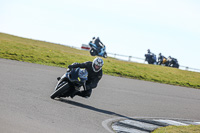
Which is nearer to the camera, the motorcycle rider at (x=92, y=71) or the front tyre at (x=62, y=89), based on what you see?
the front tyre at (x=62, y=89)

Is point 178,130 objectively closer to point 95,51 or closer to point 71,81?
point 71,81

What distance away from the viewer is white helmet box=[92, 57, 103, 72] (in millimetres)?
10016

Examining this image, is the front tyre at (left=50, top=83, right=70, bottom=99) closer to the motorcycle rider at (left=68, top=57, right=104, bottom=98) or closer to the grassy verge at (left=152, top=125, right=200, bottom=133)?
the motorcycle rider at (left=68, top=57, right=104, bottom=98)

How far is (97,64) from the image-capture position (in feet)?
32.9

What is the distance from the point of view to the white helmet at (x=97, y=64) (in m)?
10.0

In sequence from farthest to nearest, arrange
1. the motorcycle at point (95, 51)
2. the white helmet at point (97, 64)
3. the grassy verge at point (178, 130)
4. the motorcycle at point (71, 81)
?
the motorcycle at point (95, 51) → the white helmet at point (97, 64) → the motorcycle at point (71, 81) → the grassy verge at point (178, 130)

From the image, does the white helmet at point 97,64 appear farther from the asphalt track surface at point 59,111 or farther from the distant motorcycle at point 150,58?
the distant motorcycle at point 150,58

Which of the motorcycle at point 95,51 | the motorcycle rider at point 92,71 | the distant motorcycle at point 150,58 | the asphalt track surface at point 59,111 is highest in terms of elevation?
the distant motorcycle at point 150,58

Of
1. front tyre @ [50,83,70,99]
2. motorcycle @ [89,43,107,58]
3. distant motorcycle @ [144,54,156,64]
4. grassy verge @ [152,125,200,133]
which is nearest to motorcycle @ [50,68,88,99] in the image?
front tyre @ [50,83,70,99]

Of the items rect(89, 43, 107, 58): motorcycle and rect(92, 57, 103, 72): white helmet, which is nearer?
rect(92, 57, 103, 72): white helmet

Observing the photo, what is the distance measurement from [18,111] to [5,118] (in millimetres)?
938

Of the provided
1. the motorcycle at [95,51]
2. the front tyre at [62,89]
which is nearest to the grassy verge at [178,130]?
the front tyre at [62,89]

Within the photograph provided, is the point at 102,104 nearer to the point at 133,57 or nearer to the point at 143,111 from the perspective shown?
the point at 143,111

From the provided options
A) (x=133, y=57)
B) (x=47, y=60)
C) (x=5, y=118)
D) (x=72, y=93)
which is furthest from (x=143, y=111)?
(x=133, y=57)
